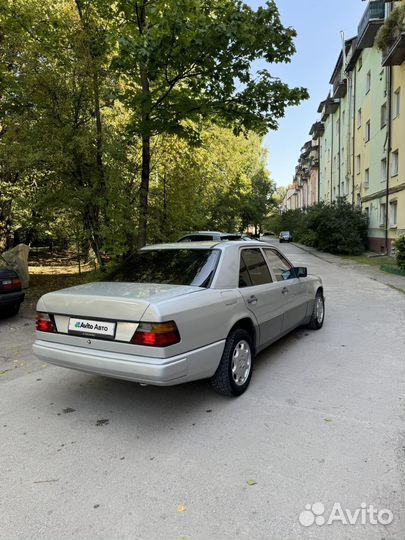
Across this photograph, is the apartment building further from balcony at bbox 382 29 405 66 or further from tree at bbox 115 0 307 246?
tree at bbox 115 0 307 246

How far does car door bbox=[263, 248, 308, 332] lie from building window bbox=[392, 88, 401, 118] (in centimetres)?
1790

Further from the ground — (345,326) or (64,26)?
(64,26)

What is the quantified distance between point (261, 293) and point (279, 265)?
1041 mm

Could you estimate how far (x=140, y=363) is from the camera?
3160 millimetres

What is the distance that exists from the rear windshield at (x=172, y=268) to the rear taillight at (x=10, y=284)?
3.70 metres

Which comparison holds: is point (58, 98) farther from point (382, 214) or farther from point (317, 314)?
point (382, 214)

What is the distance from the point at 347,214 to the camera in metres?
25.8

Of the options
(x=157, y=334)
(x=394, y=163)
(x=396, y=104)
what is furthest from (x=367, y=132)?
(x=157, y=334)

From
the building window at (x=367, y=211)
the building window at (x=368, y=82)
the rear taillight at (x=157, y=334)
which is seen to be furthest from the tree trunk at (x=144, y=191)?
the building window at (x=368, y=82)

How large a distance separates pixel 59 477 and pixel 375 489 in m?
2.11

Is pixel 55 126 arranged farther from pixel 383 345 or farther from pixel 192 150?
pixel 383 345

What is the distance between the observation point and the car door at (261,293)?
4266 millimetres

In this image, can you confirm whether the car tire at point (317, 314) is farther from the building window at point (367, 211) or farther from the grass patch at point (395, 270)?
the building window at point (367, 211)

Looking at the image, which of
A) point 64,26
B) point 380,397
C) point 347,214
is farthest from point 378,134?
point 380,397
